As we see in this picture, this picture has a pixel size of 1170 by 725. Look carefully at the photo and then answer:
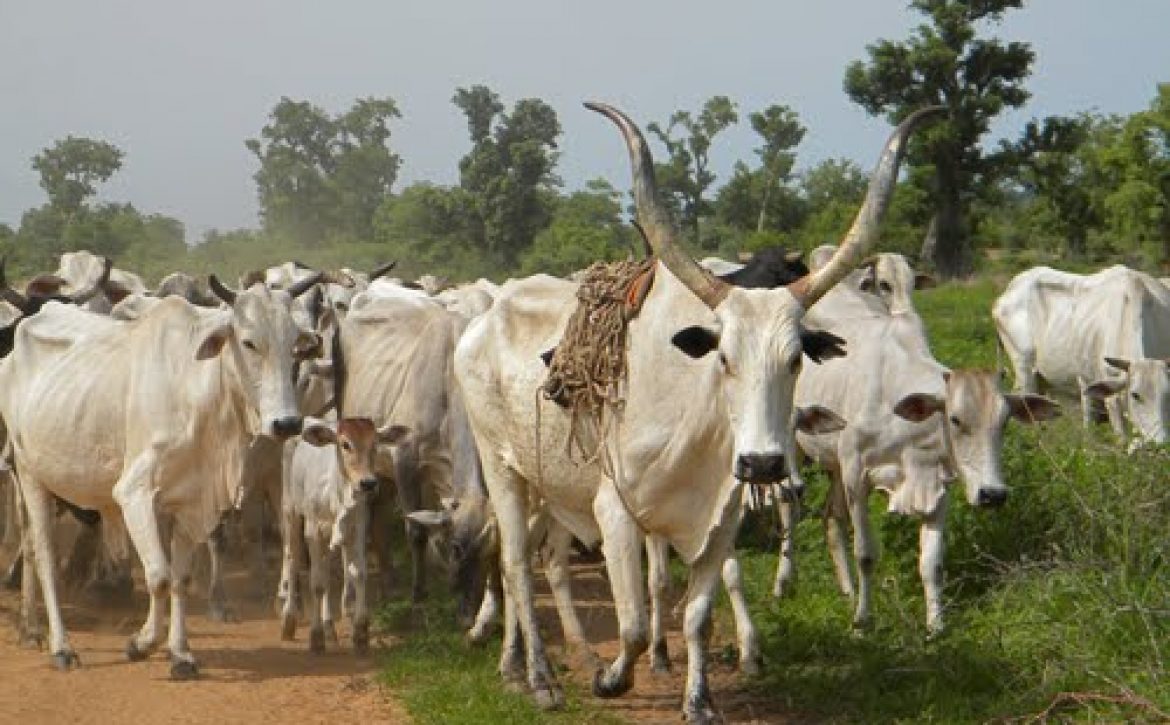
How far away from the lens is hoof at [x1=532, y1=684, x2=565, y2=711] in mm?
6773

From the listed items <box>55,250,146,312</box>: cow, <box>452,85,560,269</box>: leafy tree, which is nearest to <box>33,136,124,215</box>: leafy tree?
<box>452,85,560,269</box>: leafy tree

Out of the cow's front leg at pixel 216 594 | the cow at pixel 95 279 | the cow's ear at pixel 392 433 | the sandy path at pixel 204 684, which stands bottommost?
the sandy path at pixel 204 684

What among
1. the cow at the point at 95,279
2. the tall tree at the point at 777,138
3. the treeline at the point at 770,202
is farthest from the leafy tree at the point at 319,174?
the cow at the point at 95,279

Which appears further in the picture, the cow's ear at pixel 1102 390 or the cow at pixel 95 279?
the cow at pixel 95 279

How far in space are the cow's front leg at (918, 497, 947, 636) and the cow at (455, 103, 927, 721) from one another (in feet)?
4.03

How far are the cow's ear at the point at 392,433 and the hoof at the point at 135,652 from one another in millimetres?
1718

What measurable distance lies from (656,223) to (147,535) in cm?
333

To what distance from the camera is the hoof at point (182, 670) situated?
300 inches

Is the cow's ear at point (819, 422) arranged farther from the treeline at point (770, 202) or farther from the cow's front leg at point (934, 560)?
the treeline at point (770, 202)

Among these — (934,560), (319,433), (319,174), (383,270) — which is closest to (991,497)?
(934,560)

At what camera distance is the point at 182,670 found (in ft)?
25.1

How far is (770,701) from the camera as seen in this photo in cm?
684

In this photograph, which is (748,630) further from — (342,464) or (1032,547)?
(342,464)

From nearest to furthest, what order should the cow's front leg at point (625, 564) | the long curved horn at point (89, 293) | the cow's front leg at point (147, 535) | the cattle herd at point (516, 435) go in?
the cattle herd at point (516, 435)
the cow's front leg at point (625, 564)
the cow's front leg at point (147, 535)
the long curved horn at point (89, 293)
